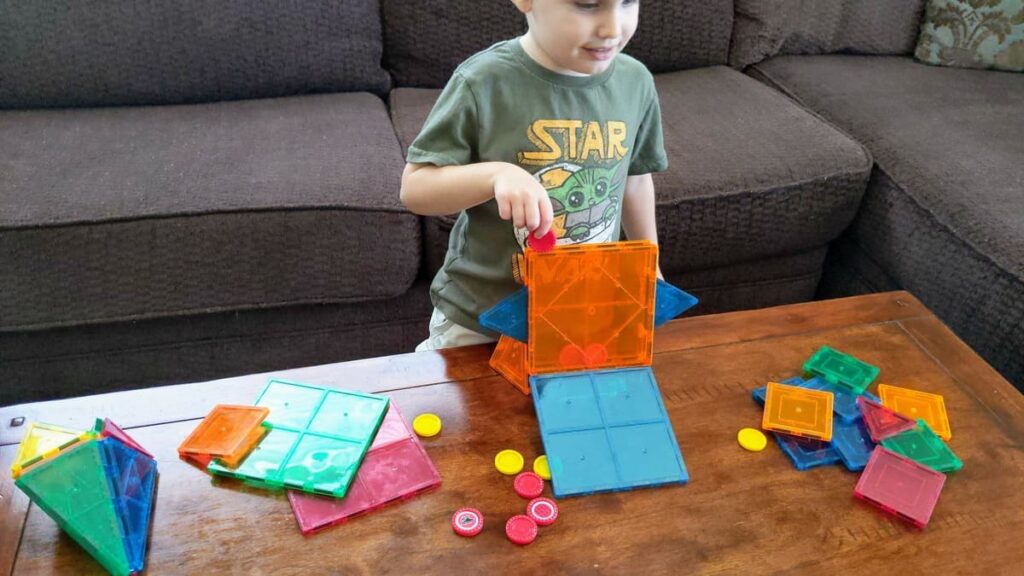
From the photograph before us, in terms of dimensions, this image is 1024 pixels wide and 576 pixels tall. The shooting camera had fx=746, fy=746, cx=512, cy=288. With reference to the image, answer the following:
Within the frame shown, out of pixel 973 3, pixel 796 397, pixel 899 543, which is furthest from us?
pixel 973 3

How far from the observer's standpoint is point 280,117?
120 centimetres

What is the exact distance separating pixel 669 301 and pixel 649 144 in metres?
0.18

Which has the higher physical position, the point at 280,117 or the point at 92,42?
the point at 92,42

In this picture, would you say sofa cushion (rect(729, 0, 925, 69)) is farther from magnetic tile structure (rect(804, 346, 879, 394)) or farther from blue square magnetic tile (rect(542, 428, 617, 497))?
blue square magnetic tile (rect(542, 428, 617, 497))

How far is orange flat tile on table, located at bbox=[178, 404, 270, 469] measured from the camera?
589 millimetres

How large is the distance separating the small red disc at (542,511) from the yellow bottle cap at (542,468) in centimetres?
2

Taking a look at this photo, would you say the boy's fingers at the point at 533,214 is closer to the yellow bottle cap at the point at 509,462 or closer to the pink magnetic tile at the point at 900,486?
the yellow bottle cap at the point at 509,462

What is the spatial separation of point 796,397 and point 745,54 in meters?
1.01

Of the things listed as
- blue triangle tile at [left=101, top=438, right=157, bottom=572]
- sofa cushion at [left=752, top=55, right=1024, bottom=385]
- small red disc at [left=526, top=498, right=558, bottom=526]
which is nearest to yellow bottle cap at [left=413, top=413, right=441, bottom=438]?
small red disc at [left=526, top=498, right=558, bottom=526]

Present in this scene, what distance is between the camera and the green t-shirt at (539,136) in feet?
2.18

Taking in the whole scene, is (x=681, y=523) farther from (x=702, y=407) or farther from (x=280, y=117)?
(x=280, y=117)

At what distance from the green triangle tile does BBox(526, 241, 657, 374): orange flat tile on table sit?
0.34 m

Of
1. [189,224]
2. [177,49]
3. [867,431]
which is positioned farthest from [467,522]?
[177,49]

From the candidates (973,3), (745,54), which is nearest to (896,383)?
(745,54)
